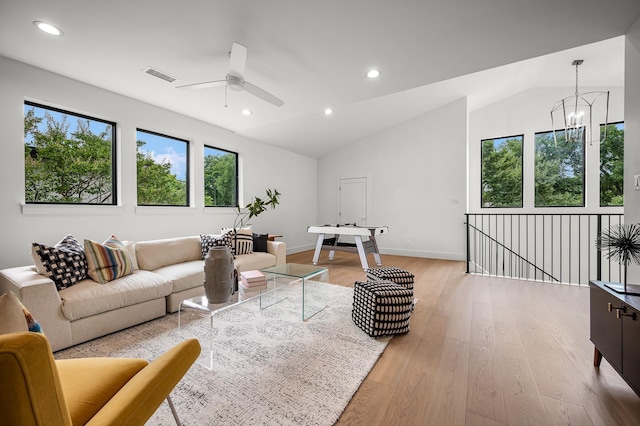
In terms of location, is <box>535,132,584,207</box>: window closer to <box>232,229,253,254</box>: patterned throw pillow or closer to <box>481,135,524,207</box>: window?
<box>481,135,524,207</box>: window

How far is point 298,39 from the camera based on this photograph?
229cm

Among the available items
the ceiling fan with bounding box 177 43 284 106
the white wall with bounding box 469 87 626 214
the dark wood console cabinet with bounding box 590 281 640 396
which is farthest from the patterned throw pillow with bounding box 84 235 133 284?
the white wall with bounding box 469 87 626 214

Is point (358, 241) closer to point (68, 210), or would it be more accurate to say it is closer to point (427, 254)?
point (427, 254)

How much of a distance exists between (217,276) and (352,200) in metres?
5.27

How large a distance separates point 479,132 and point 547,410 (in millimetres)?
6172

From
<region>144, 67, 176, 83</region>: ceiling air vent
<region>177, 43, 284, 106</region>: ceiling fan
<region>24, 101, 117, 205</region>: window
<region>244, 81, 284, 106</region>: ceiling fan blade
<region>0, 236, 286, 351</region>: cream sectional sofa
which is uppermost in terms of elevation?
<region>144, 67, 176, 83</region>: ceiling air vent

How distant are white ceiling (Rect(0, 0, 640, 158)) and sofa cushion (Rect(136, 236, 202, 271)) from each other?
187cm

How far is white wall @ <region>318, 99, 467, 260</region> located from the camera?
18.5 feet

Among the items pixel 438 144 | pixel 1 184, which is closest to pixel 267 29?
pixel 1 184

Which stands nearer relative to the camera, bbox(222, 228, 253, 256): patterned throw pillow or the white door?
bbox(222, 228, 253, 256): patterned throw pillow

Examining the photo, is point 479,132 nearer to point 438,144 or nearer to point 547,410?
point 438,144

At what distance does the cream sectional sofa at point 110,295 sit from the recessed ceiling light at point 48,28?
1960 mm

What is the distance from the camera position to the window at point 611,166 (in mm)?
5082

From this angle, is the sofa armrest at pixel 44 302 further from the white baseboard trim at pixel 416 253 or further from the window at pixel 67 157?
the white baseboard trim at pixel 416 253
